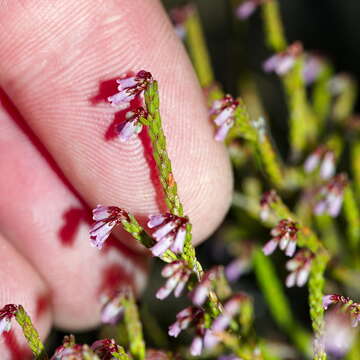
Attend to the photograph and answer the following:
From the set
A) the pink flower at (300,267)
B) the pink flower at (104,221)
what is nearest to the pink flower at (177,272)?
the pink flower at (104,221)

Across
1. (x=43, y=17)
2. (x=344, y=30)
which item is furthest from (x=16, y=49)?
(x=344, y=30)

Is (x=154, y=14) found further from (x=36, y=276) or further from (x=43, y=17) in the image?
(x=36, y=276)

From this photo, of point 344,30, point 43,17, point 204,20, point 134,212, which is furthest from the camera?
point 204,20

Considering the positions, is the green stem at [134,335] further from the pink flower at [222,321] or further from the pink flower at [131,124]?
the pink flower at [131,124]

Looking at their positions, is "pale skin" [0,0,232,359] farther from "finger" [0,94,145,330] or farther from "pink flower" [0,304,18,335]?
"pink flower" [0,304,18,335]

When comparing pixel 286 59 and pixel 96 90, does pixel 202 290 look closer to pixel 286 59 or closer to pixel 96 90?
pixel 96 90

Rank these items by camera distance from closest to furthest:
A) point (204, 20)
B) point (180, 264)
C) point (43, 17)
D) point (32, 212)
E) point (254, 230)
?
point (180, 264), point (43, 17), point (32, 212), point (254, 230), point (204, 20)
